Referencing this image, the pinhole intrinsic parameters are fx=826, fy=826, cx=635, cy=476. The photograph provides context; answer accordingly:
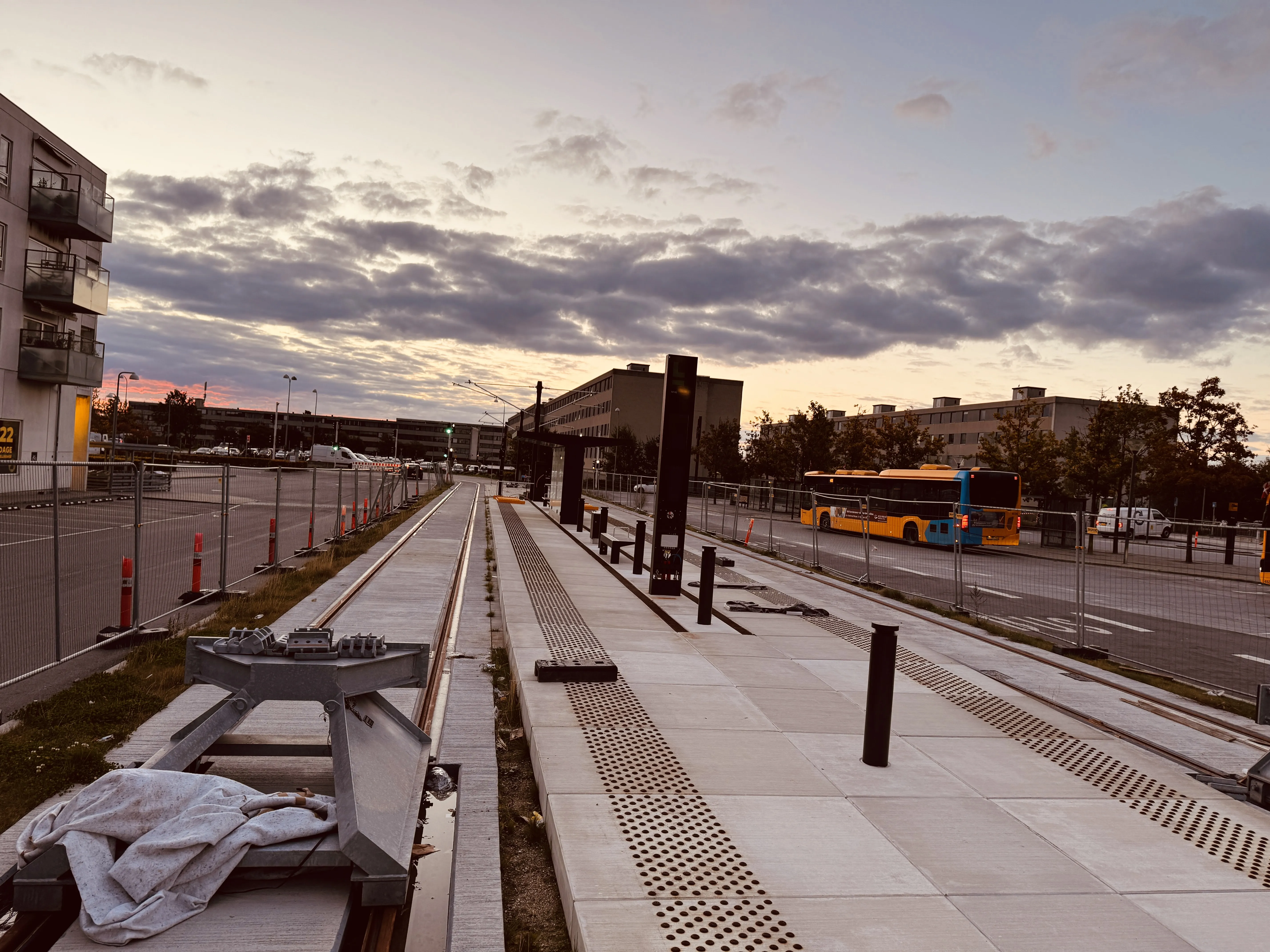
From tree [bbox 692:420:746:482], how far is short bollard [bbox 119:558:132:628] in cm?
6574

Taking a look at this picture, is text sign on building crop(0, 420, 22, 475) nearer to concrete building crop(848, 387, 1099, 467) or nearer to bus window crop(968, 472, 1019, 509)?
bus window crop(968, 472, 1019, 509)

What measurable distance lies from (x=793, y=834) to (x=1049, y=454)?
45.0 meters

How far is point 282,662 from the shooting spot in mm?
4426

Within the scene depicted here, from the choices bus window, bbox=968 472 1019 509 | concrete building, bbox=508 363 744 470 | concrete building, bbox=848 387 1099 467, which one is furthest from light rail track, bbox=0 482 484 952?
concrete building, bbox=508 363 744 470

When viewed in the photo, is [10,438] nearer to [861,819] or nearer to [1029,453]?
[861,819]

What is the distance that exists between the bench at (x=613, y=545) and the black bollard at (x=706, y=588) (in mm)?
6698

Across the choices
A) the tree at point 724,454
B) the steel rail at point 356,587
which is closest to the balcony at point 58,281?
the steel rail at point 356,587

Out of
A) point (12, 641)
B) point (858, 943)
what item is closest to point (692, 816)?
point (858, 943)

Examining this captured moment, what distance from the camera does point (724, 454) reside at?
249 feet

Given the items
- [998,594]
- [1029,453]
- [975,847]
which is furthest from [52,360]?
[1029,453]

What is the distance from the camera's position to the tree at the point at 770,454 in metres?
64.4

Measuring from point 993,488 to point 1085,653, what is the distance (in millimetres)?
20988

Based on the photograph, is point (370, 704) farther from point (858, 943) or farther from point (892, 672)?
point (892, 672)

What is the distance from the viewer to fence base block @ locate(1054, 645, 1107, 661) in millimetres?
10938
